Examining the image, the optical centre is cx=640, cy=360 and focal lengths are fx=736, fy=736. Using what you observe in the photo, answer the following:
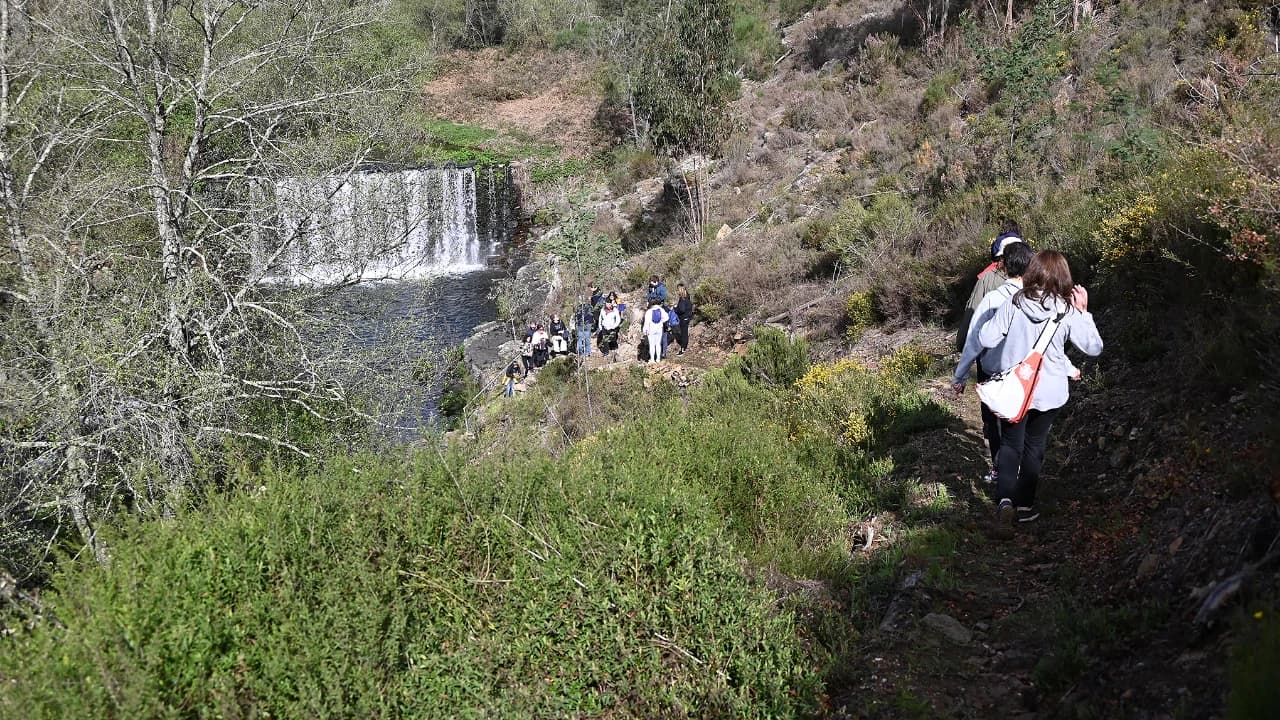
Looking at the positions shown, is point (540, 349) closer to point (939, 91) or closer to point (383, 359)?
point (383, 359)

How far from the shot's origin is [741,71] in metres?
28.1

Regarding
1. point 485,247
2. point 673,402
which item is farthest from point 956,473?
point 485,247

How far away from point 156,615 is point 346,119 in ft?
27.6

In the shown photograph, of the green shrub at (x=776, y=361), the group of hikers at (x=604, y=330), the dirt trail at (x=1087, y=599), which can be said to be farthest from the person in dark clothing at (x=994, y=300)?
the group of hikers at (x=604, y=330)

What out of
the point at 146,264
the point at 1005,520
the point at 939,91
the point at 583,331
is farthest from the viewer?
the point at 939,91

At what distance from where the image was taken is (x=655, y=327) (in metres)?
12.7

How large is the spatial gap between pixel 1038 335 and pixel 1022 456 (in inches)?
27.1

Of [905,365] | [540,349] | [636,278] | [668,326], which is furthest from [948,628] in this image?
[636,278]

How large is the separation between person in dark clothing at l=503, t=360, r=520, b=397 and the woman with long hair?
1040 centimetres

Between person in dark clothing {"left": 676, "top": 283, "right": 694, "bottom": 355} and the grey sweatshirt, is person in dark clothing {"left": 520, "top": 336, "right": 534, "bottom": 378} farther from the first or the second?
the grey sweatshirt

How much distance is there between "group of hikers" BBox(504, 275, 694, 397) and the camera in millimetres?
12734

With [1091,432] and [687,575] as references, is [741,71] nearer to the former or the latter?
[1091,432]

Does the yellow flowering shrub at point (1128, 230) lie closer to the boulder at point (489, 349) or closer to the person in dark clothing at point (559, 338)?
the person in dark clothing at point (559, 338)

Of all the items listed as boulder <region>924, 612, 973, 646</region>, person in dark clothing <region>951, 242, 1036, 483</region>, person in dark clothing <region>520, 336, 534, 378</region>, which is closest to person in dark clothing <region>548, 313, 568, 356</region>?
Result: person in dark clothing <region>520, 336, 534, 378</region>
